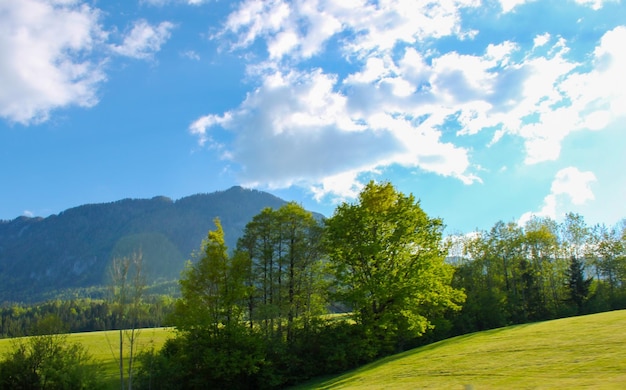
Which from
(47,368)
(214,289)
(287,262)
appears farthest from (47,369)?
(287,262)

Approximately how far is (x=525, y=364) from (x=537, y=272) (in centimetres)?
5384

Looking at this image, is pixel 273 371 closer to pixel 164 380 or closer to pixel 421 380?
pixel 164 380

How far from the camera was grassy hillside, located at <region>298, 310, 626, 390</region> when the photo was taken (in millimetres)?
15664

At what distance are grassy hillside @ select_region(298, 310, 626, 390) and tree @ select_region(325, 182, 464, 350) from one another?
6.67 metres

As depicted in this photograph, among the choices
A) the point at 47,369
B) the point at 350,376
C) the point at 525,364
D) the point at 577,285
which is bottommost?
the point at 350,376

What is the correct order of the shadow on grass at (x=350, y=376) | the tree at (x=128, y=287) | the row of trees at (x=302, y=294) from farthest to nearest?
the row of trees at (x=302, y=294) → the tree at (x=128, y=287) → the shadow on grass at (x=350, y=376)

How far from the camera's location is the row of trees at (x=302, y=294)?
111 ft

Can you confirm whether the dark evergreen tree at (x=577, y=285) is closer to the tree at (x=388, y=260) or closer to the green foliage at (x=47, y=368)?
the tree at (x=388, y=260)

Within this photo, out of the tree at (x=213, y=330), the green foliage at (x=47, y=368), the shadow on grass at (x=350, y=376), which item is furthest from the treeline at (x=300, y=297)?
the green foliage at (x=47, y=368)

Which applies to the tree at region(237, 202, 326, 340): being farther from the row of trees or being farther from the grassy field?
the grassy field

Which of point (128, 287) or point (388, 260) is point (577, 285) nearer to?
point (388, 260)

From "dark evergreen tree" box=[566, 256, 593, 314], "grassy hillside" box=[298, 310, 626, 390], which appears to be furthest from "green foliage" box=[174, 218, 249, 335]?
"dark evergreen tree" box=[566, 256, 593, 314]

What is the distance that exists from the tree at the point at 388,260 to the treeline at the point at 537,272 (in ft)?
67.9

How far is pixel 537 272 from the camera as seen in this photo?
2603 inches
